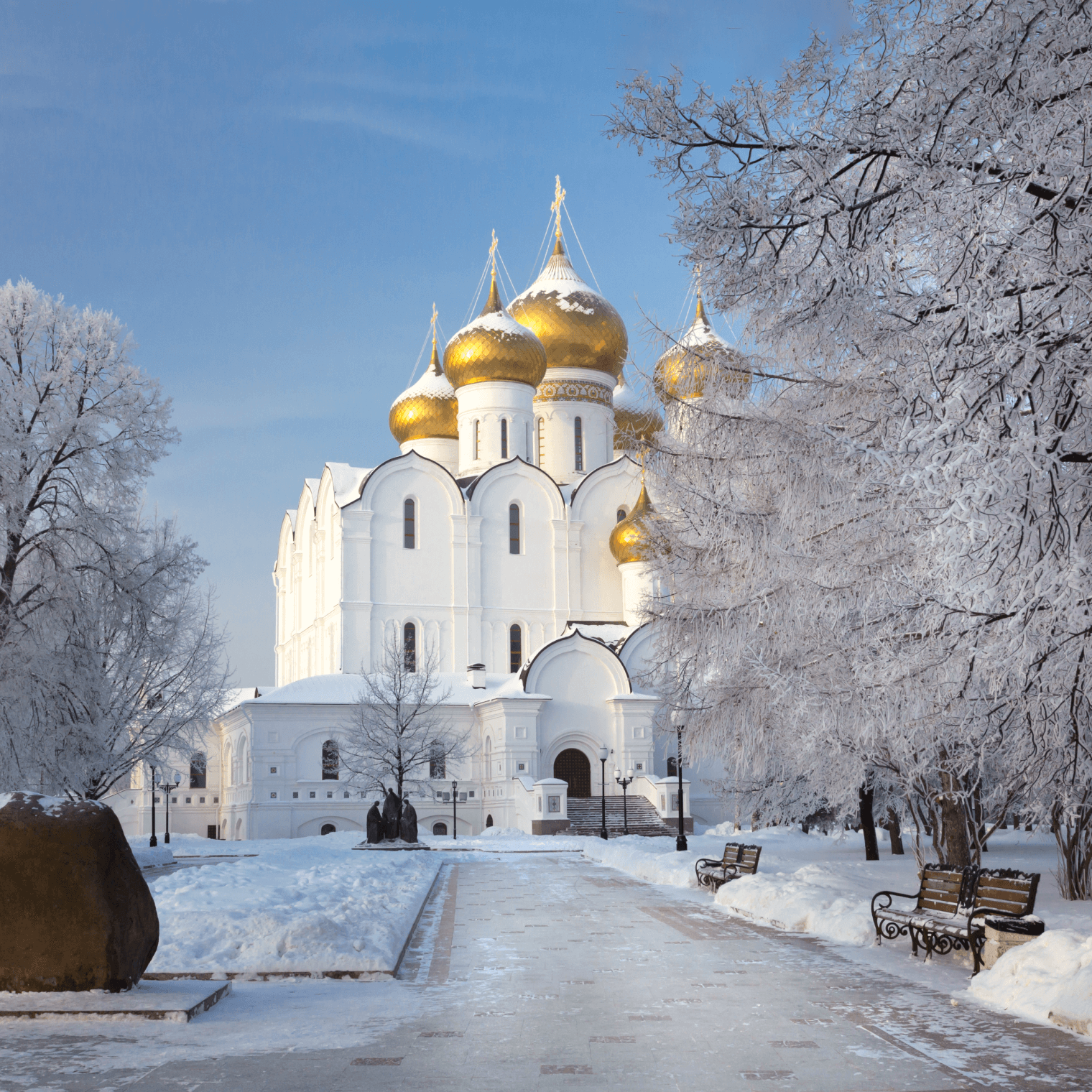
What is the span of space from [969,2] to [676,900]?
10.9 m

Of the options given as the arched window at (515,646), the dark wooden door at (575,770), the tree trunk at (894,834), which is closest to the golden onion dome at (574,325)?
the arched window at (515,646)

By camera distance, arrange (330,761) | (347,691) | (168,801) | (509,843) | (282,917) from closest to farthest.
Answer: (282,917) → (509,843) → (330,761) → (347,691) → (168,801)

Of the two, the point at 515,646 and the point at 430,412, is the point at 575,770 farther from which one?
the point at 430,412

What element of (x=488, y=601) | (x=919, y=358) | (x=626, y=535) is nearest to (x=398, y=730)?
(x=488, y=601)

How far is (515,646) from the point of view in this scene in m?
41.3

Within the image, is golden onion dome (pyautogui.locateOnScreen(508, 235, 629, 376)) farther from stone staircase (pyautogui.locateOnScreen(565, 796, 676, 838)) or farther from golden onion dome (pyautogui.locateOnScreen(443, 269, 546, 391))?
stone staircase (pyautogui.locateOnScreen(565, 796, 676, 838))

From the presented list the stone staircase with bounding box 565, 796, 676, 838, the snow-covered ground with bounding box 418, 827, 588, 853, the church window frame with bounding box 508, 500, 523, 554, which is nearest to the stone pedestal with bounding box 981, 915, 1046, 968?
the snow-covered ground with bounding box 418, 827, 588, 853

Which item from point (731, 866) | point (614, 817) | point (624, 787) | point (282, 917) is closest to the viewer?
point (282, 917)

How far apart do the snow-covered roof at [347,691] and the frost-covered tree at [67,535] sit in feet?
55.6

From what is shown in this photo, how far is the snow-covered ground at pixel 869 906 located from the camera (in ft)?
23.5

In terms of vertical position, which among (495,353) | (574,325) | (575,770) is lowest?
(575,770)

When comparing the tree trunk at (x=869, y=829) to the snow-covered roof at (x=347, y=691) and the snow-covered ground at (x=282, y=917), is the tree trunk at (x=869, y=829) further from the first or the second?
the snow-covered roof at (x=347, y=691)

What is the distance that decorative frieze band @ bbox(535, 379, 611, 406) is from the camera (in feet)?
148

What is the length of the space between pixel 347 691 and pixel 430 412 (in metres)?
13.2
